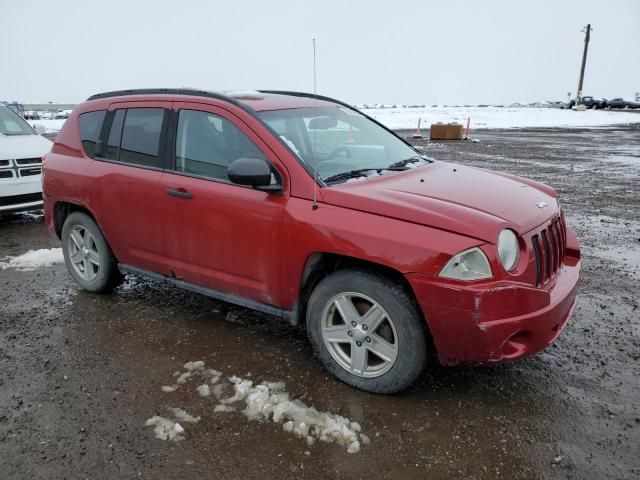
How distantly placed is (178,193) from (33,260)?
3.15 m

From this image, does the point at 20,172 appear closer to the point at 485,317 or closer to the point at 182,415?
the point at 182,415

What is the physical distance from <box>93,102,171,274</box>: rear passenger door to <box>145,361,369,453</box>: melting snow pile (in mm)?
1205

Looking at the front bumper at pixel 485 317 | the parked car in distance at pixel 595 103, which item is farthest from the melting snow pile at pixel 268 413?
the parked car in distance at pixel 595 103

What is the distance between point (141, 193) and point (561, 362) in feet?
11.1

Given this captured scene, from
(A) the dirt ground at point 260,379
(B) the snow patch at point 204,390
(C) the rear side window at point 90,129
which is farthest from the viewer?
(C) the rear side window at point 90,129

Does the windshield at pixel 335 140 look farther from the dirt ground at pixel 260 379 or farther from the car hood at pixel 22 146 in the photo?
the car hood at pixel 22 146

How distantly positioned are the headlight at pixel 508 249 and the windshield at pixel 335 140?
3.96 ft

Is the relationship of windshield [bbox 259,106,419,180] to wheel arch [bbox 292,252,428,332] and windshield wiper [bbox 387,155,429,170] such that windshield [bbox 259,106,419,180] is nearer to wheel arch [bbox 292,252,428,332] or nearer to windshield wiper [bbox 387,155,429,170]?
windshield wiper [bbox 387,155,429,170]

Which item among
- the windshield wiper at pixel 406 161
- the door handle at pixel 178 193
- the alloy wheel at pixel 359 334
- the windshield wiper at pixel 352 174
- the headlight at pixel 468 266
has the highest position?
the windshield wiper at pixel 406 161

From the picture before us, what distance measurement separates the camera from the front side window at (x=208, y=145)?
3699 millimetres

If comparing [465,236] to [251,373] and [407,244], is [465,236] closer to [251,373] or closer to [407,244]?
[407,244]

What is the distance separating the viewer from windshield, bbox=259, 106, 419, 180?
3680 mm

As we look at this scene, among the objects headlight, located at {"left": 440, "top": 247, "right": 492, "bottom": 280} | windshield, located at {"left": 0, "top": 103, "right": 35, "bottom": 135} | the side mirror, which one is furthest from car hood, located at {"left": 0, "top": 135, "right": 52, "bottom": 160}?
headlight, located at {"left": 440, "top": 247, "right": 492, "bottom": 280}

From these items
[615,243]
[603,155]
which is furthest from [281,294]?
[603,155]
